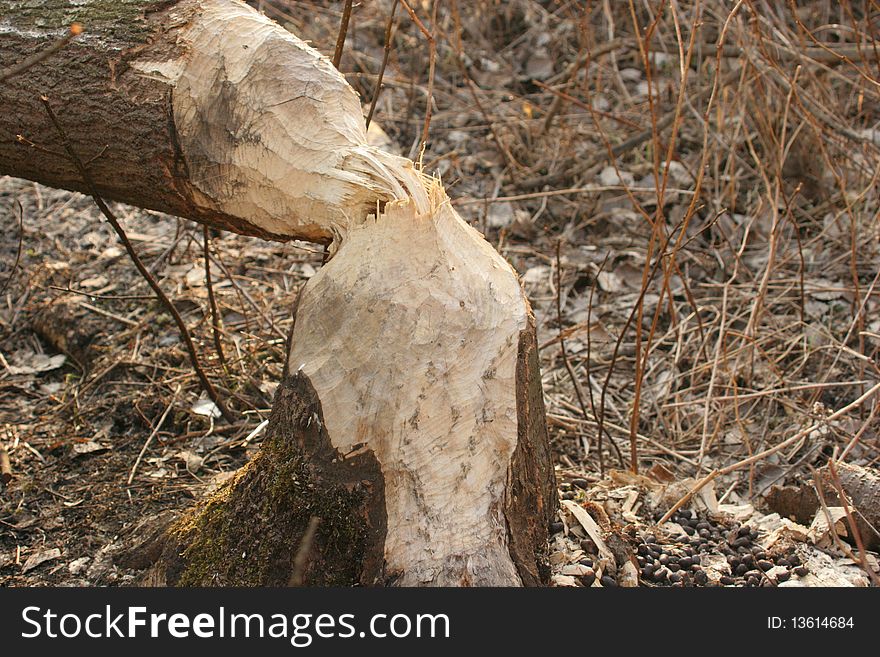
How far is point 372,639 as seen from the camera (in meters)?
1.85

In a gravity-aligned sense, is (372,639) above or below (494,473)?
below

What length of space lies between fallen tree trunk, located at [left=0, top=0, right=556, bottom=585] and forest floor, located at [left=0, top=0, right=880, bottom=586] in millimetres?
352

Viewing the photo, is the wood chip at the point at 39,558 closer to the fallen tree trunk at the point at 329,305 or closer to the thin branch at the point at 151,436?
the thin branch at the point at 151,436

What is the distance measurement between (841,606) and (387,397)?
1.06 meters

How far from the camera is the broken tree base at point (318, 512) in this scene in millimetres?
2016

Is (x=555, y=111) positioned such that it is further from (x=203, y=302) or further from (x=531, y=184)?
(x=203, y=302)

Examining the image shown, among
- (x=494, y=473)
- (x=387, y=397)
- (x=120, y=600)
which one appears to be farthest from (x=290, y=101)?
(x=120, y=600)

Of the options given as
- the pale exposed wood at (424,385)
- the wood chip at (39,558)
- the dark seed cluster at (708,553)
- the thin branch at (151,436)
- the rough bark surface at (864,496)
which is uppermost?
the pale exposed wood at (424,385)

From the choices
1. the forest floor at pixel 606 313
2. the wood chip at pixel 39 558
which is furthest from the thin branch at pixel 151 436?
the wood chip at pixel 39 558

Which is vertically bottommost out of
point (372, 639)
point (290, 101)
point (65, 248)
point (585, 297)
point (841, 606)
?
point (65, 248)

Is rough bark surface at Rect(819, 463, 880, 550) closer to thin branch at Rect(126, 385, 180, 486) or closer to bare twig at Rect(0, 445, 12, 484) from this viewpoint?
thin branch at Rect(126, 385, 180, 486)

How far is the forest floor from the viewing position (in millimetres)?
2613

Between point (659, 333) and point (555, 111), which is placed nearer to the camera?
point (659, 333)

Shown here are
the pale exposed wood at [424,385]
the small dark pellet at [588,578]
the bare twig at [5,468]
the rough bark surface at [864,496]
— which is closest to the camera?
the pale exposed wood at [424,385]
